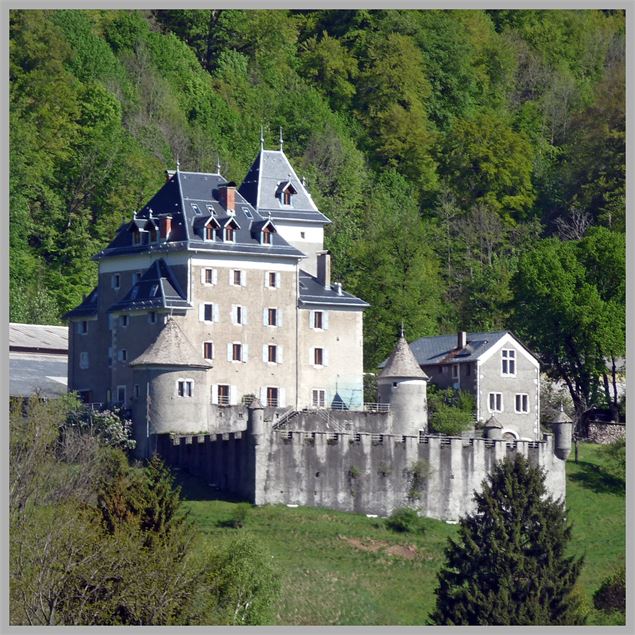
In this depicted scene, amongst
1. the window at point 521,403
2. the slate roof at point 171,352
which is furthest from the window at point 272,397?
the window at point 521,403

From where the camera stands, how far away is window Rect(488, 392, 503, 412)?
369 ft

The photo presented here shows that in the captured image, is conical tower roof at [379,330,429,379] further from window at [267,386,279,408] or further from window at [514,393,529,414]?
Answer: window at [514,393,529,414]

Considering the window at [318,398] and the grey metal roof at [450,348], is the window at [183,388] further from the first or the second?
the grey metal roof at [450,348]

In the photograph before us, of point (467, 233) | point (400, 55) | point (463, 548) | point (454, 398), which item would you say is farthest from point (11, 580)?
point (400, 55)

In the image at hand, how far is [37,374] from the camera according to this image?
113 m

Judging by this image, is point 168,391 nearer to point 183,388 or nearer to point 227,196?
point 183,388

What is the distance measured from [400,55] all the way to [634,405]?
60.0 metres

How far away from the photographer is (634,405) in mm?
109125

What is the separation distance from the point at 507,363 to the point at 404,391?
9260 millimetres

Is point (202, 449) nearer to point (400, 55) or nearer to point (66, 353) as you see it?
point (66, 353)

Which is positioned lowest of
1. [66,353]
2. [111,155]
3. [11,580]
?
[11,580]

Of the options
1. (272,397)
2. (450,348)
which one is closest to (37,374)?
(272,397)

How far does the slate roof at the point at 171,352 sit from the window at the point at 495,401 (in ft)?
53.9

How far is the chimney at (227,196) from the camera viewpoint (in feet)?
350
